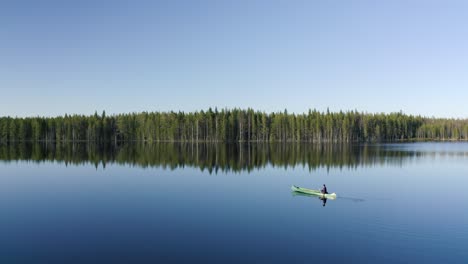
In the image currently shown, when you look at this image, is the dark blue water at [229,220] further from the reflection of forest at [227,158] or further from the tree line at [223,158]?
the reflection of forest at [227,158]

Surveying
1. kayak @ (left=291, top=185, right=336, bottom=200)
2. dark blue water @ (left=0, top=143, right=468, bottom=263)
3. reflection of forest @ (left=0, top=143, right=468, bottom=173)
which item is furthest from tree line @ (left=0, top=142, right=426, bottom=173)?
kayak @ (left=291, top=185, right=336, bottom=200)

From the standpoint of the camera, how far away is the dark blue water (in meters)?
22.3

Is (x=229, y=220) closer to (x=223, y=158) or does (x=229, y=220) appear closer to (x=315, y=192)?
(x=315, y=192)

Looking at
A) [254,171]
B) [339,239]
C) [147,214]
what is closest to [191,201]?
[147,214]

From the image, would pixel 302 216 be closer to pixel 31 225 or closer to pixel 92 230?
pixel 92 230

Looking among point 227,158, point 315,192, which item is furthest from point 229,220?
point 227,158

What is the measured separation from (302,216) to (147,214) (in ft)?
41.7

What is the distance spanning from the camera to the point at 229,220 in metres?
30.3

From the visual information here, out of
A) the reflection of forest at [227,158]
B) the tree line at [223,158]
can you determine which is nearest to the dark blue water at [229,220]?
the tree line at [223,158]

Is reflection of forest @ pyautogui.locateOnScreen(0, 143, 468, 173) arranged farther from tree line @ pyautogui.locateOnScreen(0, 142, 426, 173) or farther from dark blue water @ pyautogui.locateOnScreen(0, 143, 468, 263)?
dark blue water @ pyautogui.locateOnScreen(0, 143, 468, 263)

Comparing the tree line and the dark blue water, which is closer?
the dark blue water

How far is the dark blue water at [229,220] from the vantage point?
22312 millimetres

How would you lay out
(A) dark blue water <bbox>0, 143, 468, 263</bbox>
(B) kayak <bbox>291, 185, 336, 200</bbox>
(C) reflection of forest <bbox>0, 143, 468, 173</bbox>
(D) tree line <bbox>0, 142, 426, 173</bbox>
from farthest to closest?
1. (C) reflection of forest <bbox>0, 143, 468, 173</bbox>
2. (D) tree line <bbox>0, 142, 426, 173</bbox>
3. (B) kayak <bbox>291, 185, 336, 200</bbox>
4. (A) dark blue water <bbox>0, 143, 468, 263</bbox>

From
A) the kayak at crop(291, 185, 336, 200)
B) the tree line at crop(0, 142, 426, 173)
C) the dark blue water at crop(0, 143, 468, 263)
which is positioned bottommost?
the dark blue water at crop(0, 143, 468, 263)
